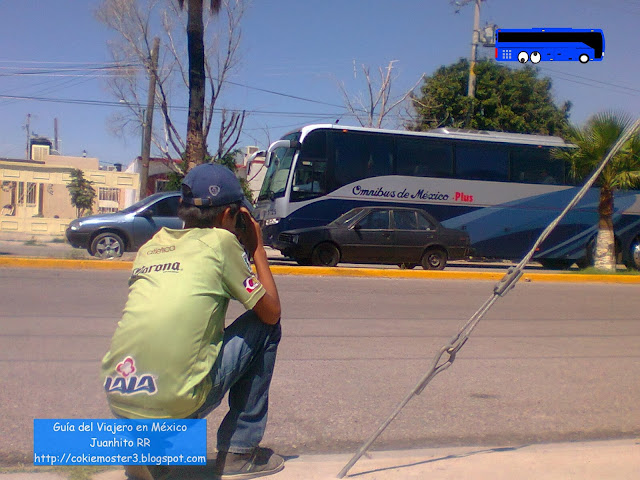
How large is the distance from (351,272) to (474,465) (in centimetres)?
863

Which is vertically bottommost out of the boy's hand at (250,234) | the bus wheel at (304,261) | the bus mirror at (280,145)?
the bus wheel at (304,261)

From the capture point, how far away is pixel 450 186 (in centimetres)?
1867

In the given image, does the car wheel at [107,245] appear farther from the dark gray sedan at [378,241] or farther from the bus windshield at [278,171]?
the bus windshield at [278,171]

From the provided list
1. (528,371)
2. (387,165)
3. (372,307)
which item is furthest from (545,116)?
(528,371)

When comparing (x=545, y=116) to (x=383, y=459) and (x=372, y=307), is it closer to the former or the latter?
(x=372, y=307)

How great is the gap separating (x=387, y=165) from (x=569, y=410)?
1355 cm

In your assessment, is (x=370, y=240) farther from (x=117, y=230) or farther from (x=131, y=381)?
(x=131, y=381)

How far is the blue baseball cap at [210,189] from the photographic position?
297 centimetres

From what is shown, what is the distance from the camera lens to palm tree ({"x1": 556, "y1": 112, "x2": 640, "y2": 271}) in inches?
623

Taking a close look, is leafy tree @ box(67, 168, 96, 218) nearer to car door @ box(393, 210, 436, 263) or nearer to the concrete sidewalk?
car door @ box(393, 210, 436, 263)

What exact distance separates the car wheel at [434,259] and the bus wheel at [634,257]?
721cm

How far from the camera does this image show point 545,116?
30.4 meters

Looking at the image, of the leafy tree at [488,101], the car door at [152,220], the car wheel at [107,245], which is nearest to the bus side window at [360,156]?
the car door at [152,220]

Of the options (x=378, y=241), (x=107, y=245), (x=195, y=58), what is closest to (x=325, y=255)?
(x=378, y=241)
